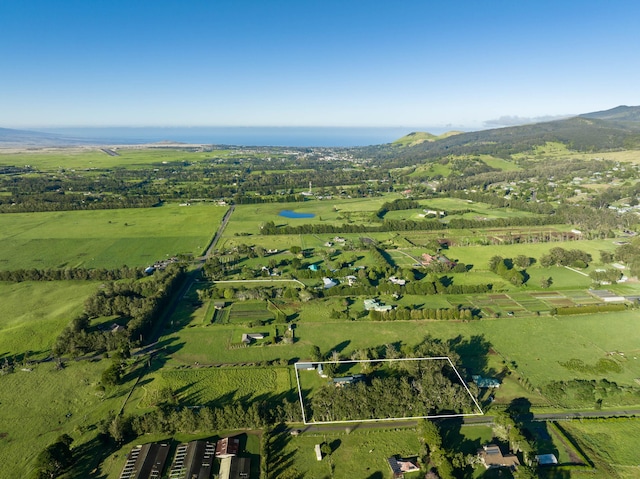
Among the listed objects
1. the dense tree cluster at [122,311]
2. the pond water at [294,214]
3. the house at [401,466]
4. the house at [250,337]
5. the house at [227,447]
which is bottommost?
the house at [401,466]

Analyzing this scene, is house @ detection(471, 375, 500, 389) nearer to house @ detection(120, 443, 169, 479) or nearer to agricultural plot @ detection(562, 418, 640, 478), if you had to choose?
agricultural plot @ detection(562, 418, 640, 478)

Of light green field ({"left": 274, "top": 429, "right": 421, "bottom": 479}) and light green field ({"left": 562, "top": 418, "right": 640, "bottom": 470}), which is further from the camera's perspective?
light green field ({"left": 562, "top": 418, "right": 640, "bottom": 470})

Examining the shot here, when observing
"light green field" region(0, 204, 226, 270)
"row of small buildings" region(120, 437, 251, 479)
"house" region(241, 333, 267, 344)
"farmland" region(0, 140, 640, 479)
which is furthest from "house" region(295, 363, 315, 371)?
"light green field" region(0, 204, 226, 270)

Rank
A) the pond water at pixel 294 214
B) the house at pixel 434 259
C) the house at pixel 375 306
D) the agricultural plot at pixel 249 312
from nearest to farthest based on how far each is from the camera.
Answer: the agricultural plot at pixel 249 312 < the house at pixel 375 306 < the house at pixel 434 259 < the pond water at pixel 294 214

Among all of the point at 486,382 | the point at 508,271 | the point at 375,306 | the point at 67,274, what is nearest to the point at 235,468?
the point at 486,382

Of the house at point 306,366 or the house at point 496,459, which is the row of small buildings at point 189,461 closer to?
the house at point 306,366

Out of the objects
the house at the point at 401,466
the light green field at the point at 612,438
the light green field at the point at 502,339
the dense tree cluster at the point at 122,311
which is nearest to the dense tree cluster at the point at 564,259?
the light green field at the point at 502,339

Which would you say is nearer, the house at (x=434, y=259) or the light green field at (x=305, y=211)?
the house at (x=434, y=259)
